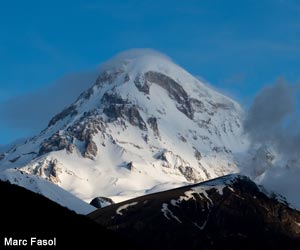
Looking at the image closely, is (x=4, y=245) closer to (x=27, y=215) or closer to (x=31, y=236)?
(x=31, y=236)

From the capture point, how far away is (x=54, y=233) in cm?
19688

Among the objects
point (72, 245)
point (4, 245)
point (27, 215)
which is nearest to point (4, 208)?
point (27, 215)

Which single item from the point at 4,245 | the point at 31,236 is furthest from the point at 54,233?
the point at 4,245

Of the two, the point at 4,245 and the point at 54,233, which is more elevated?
the point at 54,233

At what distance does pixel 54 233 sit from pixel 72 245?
9687mm

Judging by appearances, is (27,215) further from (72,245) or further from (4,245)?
(4,245)

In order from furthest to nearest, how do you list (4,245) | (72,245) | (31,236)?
1. (72,245)
2. (31,236)
3. (4,245)

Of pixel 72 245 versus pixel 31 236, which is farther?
pixel 72 245

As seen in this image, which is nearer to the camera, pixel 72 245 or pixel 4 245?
pixel 4 245

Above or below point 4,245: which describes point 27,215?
above

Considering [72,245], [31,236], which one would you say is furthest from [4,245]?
[72,245]

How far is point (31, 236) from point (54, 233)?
24.1m

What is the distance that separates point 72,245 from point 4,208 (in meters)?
19.2

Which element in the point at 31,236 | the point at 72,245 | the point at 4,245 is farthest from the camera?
the point at 72,245
